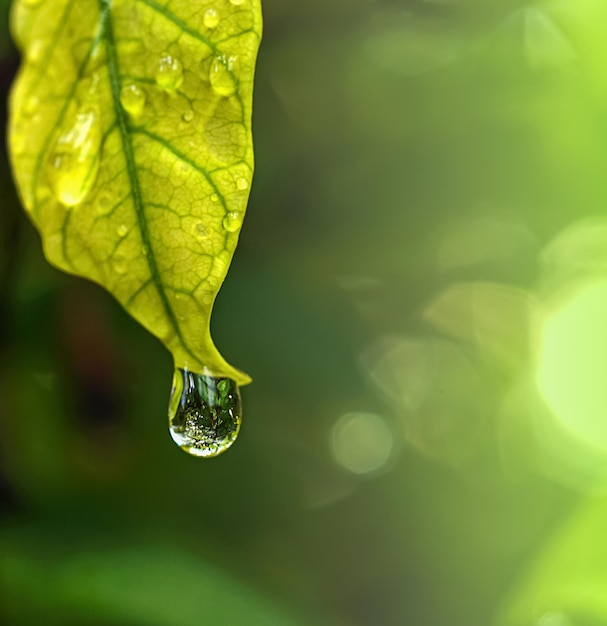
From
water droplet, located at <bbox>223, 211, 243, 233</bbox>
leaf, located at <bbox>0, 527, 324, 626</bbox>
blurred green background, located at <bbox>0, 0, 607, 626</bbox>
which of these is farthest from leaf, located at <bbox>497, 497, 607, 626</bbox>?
water droplet, located at <bbox>223, 211, 243, 233</bbox>

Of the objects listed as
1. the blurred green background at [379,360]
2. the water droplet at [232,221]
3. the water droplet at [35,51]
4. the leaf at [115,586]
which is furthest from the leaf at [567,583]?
the water droplet at [35,51]

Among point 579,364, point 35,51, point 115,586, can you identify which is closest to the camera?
point 35,51

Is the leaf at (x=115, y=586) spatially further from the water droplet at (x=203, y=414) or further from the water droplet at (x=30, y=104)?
the water droplet at (x=30, y=104)

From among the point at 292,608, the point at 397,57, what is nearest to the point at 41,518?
the point at 292,608

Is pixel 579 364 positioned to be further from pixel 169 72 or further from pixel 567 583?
pixel 169 72

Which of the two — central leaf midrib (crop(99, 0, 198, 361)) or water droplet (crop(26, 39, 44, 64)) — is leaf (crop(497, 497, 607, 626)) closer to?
central leaf midrib (crop(99, 0, 198, 361))

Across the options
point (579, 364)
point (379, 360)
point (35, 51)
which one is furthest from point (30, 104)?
point (579, 364)
